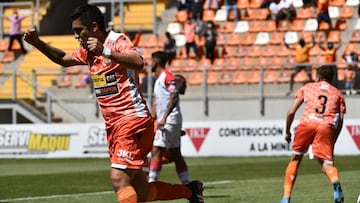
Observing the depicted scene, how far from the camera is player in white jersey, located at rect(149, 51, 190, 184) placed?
54.1ft

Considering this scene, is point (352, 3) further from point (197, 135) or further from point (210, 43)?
point (197, 135)

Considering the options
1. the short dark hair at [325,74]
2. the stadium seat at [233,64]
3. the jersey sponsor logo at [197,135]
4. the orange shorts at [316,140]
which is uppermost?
the short dark hair at [325,74]

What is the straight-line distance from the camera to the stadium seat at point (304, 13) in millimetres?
36219

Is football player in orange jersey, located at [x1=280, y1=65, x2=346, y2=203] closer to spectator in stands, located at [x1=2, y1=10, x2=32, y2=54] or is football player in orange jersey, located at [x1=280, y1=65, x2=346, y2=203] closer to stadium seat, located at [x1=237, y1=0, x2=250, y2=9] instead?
stadium seat, located at [x1=237, y1=0, x2=250, y2=9]

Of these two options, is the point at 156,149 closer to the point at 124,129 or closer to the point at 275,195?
the point at 275,195

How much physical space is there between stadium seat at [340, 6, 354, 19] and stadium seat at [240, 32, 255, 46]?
3.25 meters

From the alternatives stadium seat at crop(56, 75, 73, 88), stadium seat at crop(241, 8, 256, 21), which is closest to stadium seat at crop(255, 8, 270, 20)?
stadium seat at crop(241, 8, 256, 21)

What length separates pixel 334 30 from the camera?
35.3 meters

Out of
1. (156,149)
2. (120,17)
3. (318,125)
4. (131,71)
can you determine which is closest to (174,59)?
(120,17)

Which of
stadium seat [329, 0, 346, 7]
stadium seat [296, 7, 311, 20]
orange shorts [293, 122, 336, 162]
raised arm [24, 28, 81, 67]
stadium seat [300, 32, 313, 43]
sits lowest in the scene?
stadium seat [300, 32, 313, 43]

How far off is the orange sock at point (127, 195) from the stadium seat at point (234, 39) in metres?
27.0

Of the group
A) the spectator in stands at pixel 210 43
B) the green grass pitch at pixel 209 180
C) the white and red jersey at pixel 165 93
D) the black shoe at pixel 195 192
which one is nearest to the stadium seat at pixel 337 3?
the spectator in stands at pixel 210 43

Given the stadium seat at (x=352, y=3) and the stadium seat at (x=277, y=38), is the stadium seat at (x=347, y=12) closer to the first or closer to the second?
the stadium seat at (x=352, y=3)

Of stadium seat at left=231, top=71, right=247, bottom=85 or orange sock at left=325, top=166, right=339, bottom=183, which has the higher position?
orange sock at left=325, top=166, right=339, bottom=183
